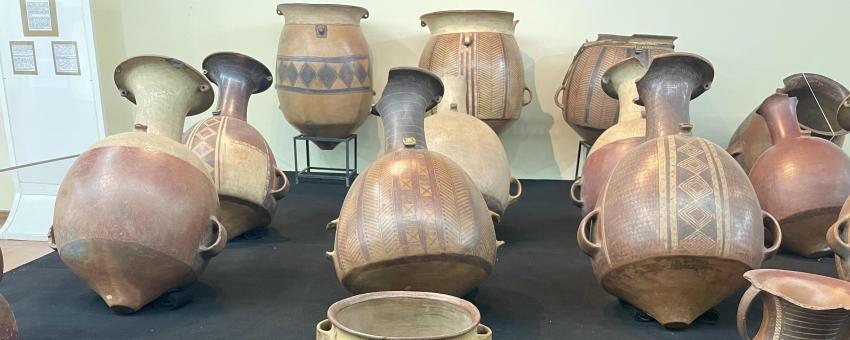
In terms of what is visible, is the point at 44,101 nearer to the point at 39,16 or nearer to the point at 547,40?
the point at 39,16

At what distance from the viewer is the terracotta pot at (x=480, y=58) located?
3.35 meters

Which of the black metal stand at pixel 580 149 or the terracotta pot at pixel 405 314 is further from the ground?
the terracotta pot at pixel 405 314

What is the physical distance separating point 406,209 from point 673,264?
719 millimetres

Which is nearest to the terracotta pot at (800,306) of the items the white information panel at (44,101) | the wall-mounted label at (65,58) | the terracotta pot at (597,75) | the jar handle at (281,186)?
the jar handle at (281,186)

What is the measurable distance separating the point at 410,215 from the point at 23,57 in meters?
2.84

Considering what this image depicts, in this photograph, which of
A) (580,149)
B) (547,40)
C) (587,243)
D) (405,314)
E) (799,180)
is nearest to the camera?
(405,314)

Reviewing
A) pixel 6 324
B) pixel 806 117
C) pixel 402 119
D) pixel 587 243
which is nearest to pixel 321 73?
pixel 402 119

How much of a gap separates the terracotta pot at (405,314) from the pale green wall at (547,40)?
9.00 ft

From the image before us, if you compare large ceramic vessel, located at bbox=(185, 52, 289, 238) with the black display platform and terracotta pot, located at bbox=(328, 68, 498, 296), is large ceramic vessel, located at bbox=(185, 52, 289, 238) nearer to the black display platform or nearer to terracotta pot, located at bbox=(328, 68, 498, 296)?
the black display platform

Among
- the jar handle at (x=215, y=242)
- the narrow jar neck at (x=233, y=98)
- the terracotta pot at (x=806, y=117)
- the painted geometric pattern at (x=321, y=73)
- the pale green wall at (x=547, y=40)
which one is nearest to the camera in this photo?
the jar handle at (x=215, y=242)

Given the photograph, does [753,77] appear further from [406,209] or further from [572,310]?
[406,209]

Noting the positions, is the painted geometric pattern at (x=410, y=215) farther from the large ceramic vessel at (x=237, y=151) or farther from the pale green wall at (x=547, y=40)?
the pale green wall at (x=547, y=40)

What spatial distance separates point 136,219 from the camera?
1.77 meters

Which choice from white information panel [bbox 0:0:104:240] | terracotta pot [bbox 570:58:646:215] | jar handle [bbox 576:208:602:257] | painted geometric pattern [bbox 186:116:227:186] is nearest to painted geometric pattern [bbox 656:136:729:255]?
jar handle [bbox 576:208:602:257]
